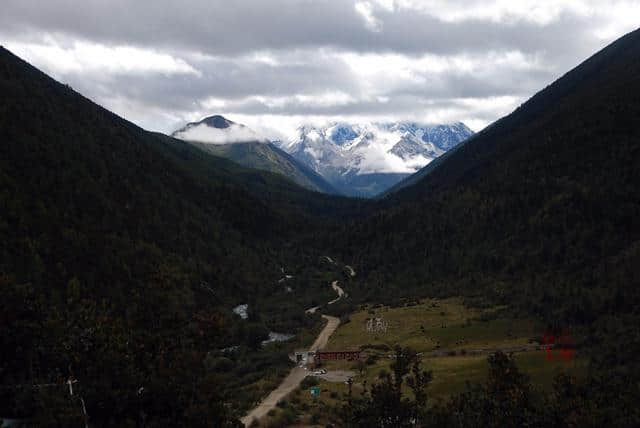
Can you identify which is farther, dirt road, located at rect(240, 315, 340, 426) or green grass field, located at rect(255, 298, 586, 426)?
green grass field, located at rect(255, 298, 586, 426)

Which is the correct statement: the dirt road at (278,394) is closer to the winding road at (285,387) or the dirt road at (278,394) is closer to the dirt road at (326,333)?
the winding road at (285,387)

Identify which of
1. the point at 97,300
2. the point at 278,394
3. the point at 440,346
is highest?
the point at 97,300

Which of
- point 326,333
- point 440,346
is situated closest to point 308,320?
point 326,333

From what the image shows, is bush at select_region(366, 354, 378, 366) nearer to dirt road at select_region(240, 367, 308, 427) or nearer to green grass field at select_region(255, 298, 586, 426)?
green grass field at select_region(255, 298, 586, 426)

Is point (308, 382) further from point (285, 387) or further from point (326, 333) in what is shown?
point (326, 333)

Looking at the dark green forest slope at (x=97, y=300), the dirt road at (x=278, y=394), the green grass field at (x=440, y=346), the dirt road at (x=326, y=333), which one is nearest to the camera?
the dark green forest slope at (x=97, y=300)

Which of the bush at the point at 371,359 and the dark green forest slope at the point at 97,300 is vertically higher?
Answer: the dark green forest slope at the point at 97,300

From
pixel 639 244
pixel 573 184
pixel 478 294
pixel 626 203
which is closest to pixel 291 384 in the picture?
pixel 478 294

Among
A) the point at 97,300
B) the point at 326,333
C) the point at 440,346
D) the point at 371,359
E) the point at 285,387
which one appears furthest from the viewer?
the point at 326,333

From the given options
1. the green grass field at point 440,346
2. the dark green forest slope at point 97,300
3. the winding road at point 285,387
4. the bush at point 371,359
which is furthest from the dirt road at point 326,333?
the bush at point 371,359

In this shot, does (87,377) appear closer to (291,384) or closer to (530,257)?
(291,384)

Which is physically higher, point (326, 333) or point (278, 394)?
point (326, 333)

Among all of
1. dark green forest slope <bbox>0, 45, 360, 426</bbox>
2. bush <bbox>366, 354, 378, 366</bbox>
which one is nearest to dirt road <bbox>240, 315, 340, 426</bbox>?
dark green forest slope <bbox>0, 45, 360, 426</bbox>
